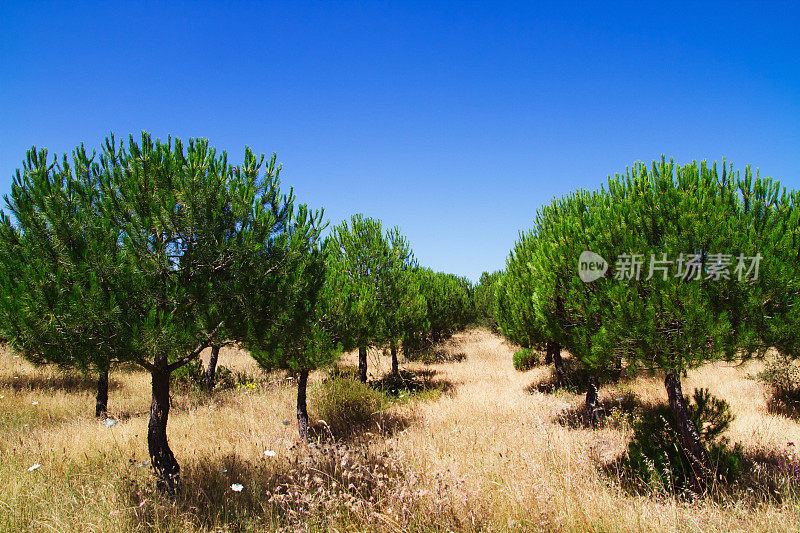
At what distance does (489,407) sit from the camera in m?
8.87

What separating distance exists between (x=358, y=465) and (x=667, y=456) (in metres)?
4.14

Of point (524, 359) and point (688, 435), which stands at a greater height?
point (688, 435)

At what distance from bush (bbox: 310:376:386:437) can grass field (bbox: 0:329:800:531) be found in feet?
0.83

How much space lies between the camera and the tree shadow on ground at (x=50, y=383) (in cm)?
1051

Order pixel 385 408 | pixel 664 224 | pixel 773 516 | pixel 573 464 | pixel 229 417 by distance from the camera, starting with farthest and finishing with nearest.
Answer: pixel 385 408
pixel 229 417
pixel 573 464
pixel 664 224
pixel 773 516

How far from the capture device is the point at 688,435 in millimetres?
5078

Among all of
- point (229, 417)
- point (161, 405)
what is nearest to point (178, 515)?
point (161, 405)

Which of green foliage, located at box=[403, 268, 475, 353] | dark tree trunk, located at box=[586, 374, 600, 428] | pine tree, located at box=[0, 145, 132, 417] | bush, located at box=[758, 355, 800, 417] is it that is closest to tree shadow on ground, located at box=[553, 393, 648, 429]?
dark tree trunk, located at box=[586, 374, 600, 428]

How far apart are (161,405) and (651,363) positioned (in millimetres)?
5717

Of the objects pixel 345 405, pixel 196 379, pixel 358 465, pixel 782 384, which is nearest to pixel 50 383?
pixel 196 379

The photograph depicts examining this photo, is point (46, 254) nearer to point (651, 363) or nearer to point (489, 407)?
point (651, 363)

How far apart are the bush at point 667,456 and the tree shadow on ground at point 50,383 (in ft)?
42.2

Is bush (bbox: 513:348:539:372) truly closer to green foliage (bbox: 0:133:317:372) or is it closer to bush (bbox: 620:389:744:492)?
bush (bbox: 620:389:744:492)

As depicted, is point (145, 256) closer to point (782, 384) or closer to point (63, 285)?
point (63, 285)
